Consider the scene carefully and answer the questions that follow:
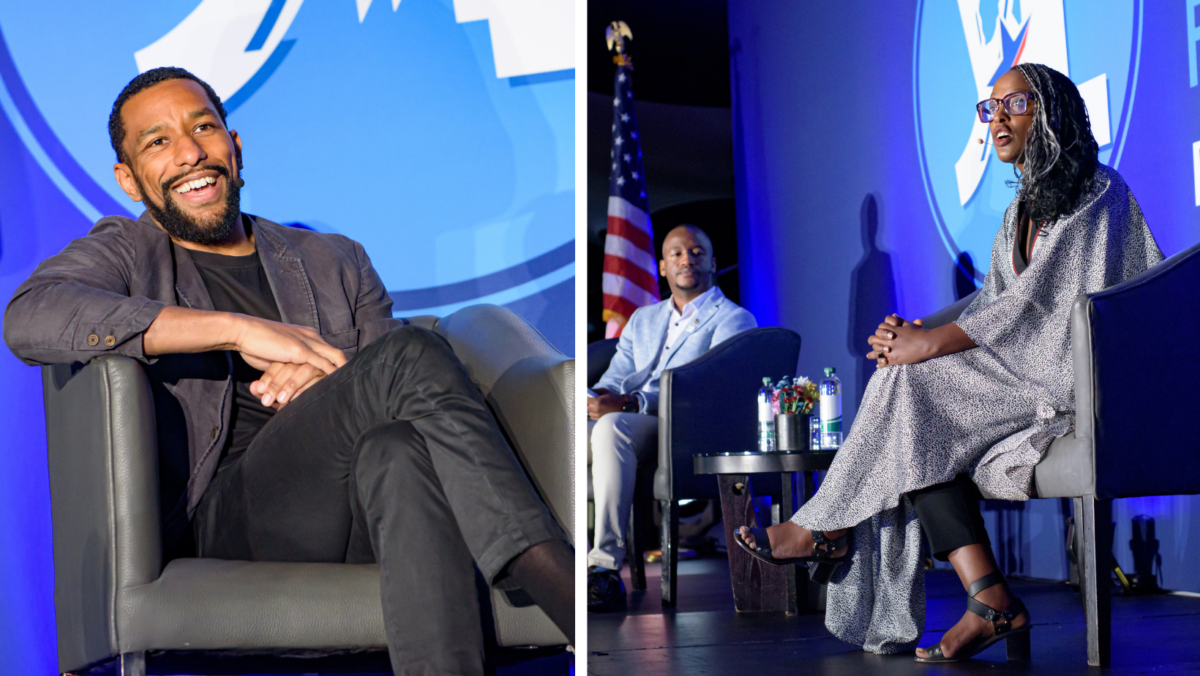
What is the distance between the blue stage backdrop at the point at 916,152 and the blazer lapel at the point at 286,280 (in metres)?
1.61

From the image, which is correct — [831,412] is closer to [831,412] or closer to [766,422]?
[831,412]

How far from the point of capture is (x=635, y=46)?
6.14 m

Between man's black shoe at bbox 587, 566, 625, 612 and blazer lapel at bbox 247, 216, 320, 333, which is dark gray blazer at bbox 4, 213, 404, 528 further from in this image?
man's black shoe at bbox 587, 566, 625, 612

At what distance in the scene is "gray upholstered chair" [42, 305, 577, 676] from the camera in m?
1.40

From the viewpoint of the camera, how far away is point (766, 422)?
9.64ft

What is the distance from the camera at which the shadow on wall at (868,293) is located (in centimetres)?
393

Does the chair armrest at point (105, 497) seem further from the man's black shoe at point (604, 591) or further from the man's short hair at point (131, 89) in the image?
the man's black shoe at point (604, 591)

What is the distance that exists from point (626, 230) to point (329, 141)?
311 cm

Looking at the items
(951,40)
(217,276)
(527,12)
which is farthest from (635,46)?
(217,276)

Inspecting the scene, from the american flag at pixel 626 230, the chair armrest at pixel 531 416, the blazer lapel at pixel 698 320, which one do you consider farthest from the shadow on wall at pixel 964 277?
the chair armrest at pixel 531 416

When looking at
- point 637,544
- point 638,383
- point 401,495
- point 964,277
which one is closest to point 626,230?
point 638,383

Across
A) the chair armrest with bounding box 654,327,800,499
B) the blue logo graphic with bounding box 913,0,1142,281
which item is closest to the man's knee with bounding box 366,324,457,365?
the chair armrest with bounding box 654,327,800,499

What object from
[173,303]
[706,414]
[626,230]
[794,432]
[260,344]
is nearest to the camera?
[260,344]

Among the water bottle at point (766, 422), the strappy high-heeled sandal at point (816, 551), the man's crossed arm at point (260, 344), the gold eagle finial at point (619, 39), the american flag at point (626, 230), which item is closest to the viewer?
the man's crossed arm at point (260, 344)
